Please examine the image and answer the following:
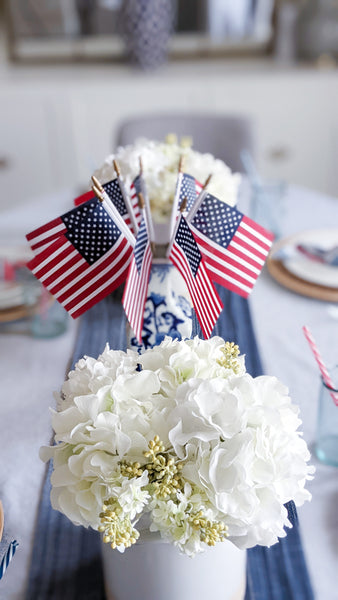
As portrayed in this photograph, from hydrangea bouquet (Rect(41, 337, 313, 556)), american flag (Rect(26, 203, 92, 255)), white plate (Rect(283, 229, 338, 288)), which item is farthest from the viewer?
white plate (Rect(283, 229, 338, 288))

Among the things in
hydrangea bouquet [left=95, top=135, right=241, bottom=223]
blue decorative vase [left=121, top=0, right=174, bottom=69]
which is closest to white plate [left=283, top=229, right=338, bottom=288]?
hydrangea bouquet [left=95, top=135, right=241, bottom=223]

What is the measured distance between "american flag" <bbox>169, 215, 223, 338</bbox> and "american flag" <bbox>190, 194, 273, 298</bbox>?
54 millimetres

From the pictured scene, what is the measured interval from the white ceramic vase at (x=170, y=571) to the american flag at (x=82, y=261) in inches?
12.1

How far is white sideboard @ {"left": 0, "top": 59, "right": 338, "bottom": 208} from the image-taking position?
2.66 m

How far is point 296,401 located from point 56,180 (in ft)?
7.56

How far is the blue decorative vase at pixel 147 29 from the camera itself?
8.44ft

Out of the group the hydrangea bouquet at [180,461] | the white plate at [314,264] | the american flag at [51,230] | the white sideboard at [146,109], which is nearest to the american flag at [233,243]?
the american flag at [51,230]

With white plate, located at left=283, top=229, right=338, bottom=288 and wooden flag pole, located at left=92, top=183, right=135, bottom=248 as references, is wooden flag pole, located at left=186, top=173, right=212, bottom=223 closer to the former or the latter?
wooden flag pole, located at left=92, top=183, right=135, bottom=248

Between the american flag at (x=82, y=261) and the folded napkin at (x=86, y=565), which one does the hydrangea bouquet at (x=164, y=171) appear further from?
the folded napkin at (x=86, y=565)

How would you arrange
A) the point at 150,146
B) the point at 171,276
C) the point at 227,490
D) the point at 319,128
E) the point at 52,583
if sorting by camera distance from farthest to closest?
the point at 319,128 → the point at 150,146 → the point at 171,276 → the point at 52,583 → the point at 227,490

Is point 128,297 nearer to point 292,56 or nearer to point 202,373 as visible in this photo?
point 202,373

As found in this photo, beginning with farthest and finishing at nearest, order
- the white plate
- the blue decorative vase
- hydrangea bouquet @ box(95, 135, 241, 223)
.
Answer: the blue decorative vase
the white plate
hydrangea bouquet @ box(95, 135, 241, 223)

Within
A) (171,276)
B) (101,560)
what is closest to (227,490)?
(101,560)

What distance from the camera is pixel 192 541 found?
18.2 inches
